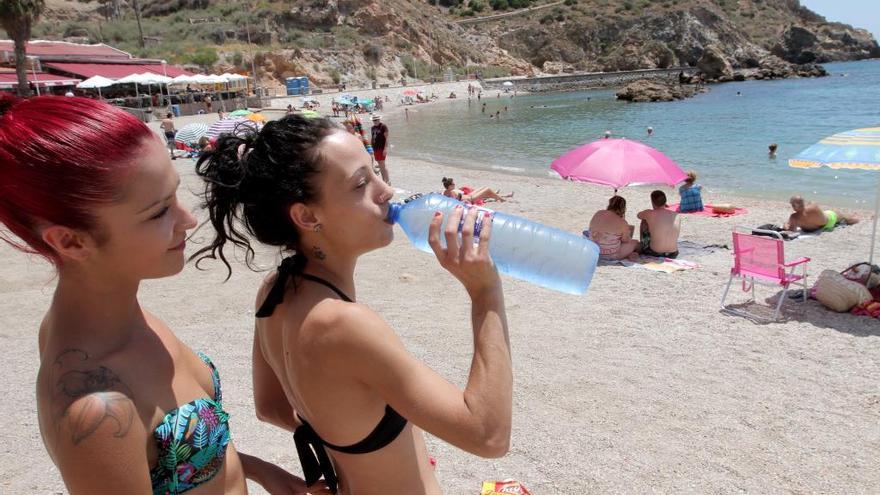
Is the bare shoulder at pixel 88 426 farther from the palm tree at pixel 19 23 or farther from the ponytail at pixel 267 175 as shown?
the palm tree at pixel 19 23

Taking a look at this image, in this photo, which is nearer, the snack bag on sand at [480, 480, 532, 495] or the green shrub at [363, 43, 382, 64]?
the snack bag on sand at [480, 480, 532, 495]

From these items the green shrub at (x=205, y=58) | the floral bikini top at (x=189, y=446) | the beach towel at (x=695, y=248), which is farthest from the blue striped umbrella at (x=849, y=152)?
the green shrub at (x=205, y=58)

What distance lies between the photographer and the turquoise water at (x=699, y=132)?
15.6m

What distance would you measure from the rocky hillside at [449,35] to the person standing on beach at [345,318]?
49772 millimetres

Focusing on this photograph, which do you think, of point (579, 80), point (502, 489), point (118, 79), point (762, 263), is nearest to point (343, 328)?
point (502, 489)

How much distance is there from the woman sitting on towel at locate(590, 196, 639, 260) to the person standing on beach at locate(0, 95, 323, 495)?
24.3ft

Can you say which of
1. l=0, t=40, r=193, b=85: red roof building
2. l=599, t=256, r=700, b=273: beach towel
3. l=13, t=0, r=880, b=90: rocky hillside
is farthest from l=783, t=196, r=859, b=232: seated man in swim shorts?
l=13, t=0, r=880, b=90: rocky hillside

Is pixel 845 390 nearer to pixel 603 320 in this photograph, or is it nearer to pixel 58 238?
pixel 603 320

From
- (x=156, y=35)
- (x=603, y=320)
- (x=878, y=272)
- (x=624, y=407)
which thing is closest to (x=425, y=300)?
(x=603, y=320)

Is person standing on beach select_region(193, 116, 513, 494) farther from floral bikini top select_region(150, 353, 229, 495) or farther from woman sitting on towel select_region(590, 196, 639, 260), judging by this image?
woman sitting on towel select_region(590, 196, 639, 260)

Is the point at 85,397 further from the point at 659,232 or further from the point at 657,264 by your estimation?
the point at 659,232

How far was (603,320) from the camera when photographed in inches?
227

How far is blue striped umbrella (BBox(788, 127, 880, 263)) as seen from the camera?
5.82 meters

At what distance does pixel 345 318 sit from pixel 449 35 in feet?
271
